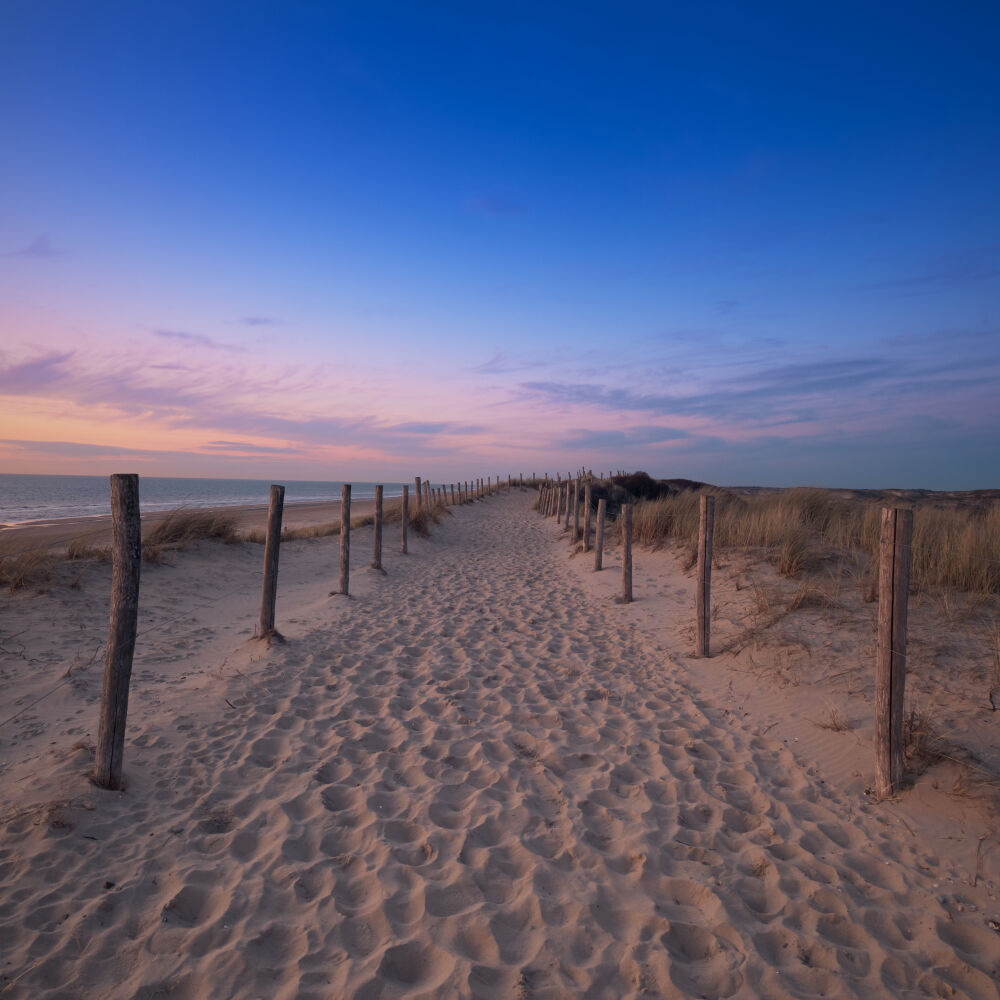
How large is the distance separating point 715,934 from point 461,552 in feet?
44.1

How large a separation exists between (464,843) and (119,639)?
234 centimetres

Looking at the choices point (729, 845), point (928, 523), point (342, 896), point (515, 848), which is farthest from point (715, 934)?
point (928, 523)

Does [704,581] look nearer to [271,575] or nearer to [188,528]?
[271,575]

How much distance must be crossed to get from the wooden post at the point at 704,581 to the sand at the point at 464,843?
1.41 ft

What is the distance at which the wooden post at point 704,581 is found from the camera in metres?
6.50

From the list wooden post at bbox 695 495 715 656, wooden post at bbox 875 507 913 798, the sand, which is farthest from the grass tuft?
wooden post at bbox 875 507 913 798

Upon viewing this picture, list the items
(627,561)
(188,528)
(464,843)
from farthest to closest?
(188,528), (627,561), (464,843)

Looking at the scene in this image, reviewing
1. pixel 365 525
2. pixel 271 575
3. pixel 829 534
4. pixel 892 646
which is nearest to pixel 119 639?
pixel 271 575

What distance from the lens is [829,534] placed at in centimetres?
952

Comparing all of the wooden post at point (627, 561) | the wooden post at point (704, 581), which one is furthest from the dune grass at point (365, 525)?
the wooden post at point (704, 581)

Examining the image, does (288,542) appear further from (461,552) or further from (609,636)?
(609,636)

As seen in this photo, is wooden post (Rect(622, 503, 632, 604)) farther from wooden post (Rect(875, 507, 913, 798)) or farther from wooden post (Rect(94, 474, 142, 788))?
wooden post (Rect(94, 474, 142, 788))

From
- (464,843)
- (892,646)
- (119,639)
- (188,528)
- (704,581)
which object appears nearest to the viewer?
(464,843)

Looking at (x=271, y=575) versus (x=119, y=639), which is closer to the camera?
(x=119, y=639)
